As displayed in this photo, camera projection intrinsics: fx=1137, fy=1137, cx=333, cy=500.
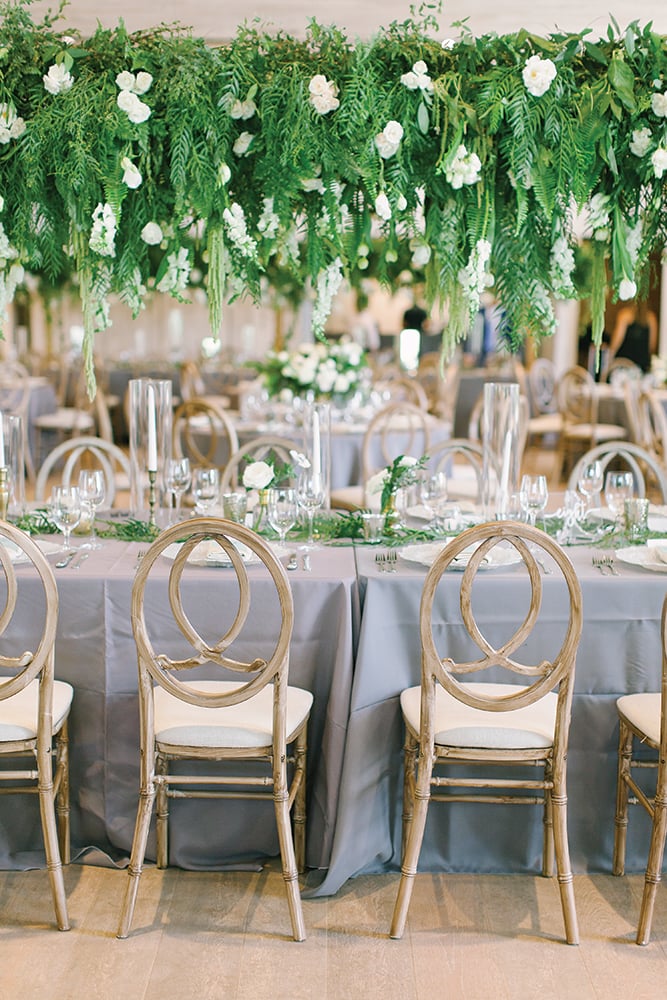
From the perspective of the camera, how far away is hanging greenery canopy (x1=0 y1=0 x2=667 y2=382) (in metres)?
3.03

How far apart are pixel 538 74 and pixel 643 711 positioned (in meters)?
1.67

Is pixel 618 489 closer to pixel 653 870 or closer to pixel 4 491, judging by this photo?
pixel 653 870

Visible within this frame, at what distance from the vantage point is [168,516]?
3635mm

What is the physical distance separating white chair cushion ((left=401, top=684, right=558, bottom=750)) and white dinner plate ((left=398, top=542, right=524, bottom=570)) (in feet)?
1.21

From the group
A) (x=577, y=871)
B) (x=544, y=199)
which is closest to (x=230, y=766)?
(x=577, y=871)

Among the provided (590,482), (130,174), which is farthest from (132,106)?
(590,482)

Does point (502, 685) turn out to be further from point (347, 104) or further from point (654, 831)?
point (347, 104)

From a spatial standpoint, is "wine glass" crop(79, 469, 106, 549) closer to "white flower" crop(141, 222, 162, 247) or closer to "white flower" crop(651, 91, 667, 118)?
"white flower" crop(141, 222, 162, 247)

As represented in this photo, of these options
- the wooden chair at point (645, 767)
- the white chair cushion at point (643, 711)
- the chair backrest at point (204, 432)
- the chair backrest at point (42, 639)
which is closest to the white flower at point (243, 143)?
the chair backrest at point (42, 639)

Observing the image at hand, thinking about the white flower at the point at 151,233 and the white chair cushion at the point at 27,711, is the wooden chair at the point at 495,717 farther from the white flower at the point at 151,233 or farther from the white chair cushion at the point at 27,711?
the white flower at the point at 151,233

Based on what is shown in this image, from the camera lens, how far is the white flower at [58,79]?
302 centimetres

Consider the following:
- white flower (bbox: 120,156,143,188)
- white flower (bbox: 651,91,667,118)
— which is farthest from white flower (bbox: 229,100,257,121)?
white flower (bbox: 651,91,667,118)

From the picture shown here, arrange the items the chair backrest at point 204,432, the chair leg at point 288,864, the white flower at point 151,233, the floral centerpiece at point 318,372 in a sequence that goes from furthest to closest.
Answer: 1. the floral centerpiece at point 318,372
2. the chair backrest at point 204,432
3. the white flower at point 151,233
4. the chair leg at point 288,864

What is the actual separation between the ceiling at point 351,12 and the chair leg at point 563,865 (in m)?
2.61
